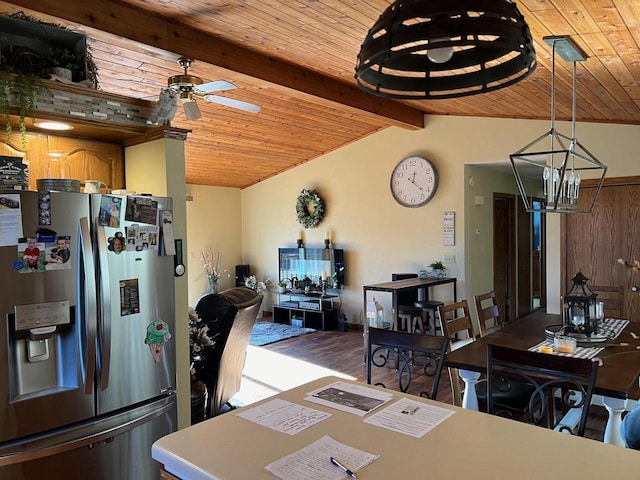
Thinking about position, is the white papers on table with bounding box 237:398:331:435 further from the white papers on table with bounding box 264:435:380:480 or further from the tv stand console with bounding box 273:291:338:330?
the tv stand console with bounding box 273:291:338:330

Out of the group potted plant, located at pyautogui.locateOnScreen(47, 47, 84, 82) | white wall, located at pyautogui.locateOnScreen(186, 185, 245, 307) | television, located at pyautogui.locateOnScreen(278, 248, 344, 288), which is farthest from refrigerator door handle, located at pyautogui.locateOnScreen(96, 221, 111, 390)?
white wall, located at pyautogui.locateOnScreen(186, 185, 245, 307)

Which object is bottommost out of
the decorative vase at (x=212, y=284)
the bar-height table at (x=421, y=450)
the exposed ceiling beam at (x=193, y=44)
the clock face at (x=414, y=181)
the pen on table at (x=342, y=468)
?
the decorative vase at (x=212, y=284)

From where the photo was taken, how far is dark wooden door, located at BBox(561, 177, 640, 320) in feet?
16.7

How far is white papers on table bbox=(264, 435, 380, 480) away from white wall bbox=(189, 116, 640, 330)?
4949 mm

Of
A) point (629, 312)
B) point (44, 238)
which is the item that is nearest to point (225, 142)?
point (44, 238)

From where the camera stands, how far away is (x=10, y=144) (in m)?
2.54

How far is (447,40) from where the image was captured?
3.66 ft

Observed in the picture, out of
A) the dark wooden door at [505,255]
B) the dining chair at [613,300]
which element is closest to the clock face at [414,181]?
the dark wooden door at [505,255]

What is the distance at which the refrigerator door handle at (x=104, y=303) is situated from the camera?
230 centimetres

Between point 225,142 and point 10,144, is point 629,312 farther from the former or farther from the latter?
point 10,144

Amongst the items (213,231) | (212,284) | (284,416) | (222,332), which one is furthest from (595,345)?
(213,231)

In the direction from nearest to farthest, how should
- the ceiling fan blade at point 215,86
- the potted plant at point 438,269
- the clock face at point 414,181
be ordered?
the ceiling fan blade at point 215,86
the potted plant at point 438,269
the clock face at point 414,181

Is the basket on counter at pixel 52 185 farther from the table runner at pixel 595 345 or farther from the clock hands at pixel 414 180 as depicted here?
the clock hands at pixel 414 180

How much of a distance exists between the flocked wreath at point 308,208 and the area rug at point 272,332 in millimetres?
1658
